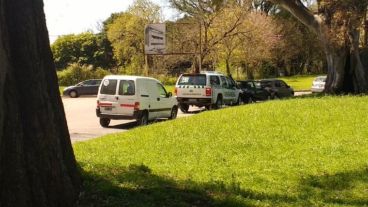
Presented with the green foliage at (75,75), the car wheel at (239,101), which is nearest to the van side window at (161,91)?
the car wheel at (239,101)

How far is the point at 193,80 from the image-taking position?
2533cm

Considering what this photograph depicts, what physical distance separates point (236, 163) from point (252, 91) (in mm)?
22803

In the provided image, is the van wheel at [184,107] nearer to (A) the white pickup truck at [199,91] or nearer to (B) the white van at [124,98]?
(A) the white pickup truck at [199,91]

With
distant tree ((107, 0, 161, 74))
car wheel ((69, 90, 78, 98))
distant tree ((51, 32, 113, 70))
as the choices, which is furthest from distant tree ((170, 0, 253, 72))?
distant tree ((51, 32, 113, 70))

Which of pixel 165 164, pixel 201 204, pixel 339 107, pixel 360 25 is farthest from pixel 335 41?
pixel 201 204

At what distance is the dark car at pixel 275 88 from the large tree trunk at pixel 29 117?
2834 centimetres

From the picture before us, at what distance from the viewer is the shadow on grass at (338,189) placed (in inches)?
265

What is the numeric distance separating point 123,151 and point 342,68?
19.5 m

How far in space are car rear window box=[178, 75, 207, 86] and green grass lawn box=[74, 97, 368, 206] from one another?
10234 mm

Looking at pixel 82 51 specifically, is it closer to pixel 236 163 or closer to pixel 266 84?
pixel 266 84

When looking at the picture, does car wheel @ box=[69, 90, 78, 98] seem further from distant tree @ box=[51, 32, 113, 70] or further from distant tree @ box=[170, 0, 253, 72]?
distant tree @ box=[51, 32, 113, 70]

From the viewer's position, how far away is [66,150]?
18.7 feet

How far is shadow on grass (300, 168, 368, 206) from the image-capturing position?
6.74 m

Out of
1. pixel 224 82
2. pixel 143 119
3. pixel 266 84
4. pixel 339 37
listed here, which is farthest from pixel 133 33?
pixel 143 119
